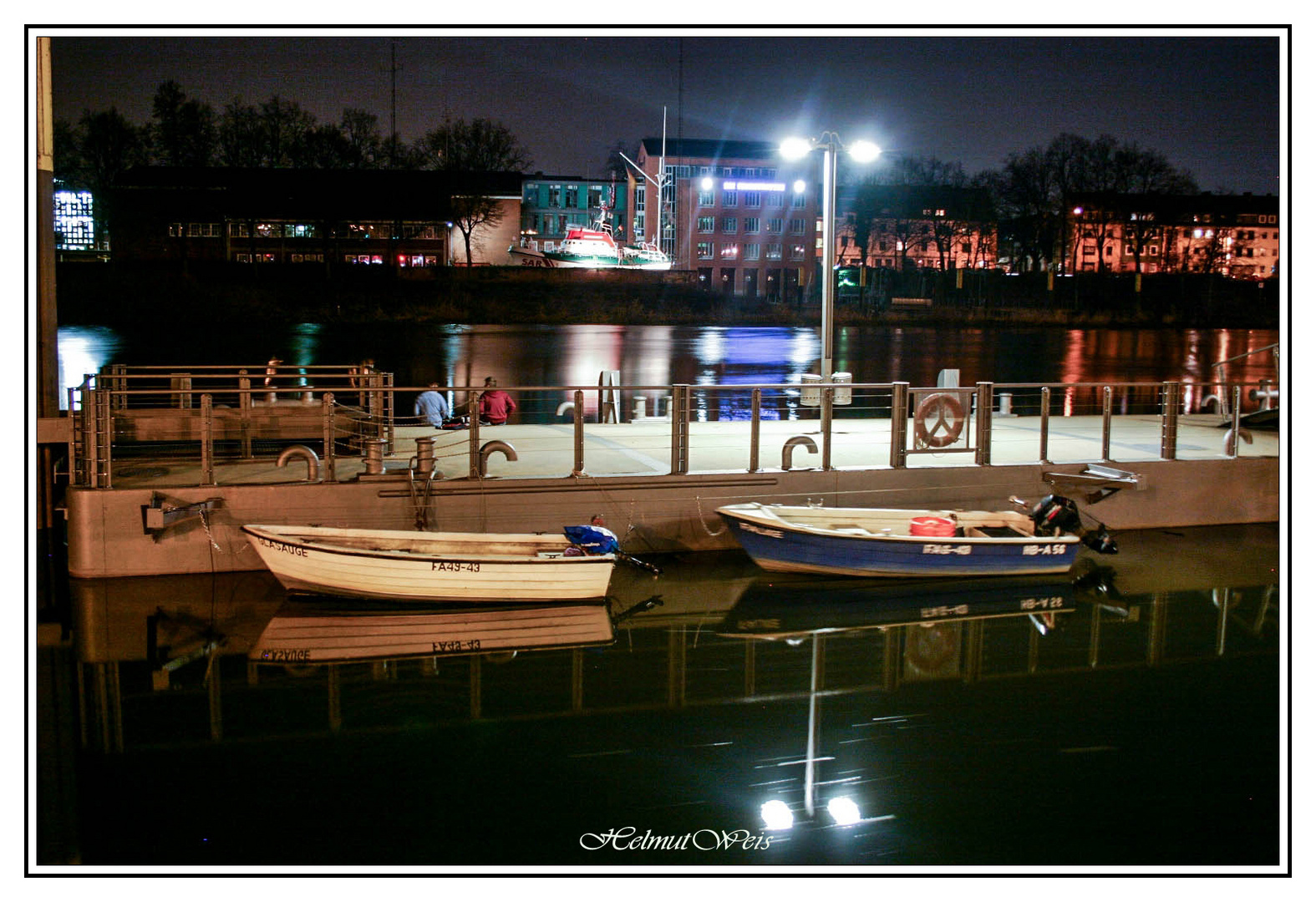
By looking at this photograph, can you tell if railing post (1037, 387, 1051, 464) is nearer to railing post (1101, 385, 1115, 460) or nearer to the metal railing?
the metal railing

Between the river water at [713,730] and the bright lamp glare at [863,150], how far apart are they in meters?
6.46

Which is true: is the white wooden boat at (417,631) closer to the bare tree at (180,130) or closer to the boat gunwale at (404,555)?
the boat gunwale at (404,555)

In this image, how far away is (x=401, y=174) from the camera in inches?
2825

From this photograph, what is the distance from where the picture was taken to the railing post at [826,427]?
1220cm

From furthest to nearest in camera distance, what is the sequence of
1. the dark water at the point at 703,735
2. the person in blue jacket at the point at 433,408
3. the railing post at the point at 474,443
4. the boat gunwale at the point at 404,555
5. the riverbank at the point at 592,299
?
the riverbank at the point at 592,299 < the person in blue jacket at the point at 433,408 < the railing post at the point at 474,443 < the boat gunwale at the point at 404,555 < the dark water at the point at 703,735

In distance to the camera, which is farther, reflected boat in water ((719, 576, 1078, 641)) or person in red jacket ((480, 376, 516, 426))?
person in red jacket ((480, 376, 516, 426))

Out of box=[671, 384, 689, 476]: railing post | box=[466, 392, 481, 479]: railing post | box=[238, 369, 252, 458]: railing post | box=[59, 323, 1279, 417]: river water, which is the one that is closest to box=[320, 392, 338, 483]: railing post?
box=[466, 392, 481, 479]: railing post

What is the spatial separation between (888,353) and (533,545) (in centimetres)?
5281

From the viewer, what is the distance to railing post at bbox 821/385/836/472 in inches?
480

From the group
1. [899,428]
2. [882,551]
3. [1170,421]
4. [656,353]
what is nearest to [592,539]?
[882,551]

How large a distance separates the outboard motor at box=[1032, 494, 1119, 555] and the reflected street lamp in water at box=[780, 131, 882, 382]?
3527 millimetres

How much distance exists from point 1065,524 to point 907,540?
2065 millimetres

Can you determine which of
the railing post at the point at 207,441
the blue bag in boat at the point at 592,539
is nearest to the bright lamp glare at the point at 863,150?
the blue bag in boat at the point at 592,539

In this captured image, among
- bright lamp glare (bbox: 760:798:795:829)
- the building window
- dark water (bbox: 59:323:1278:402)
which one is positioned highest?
the building window
